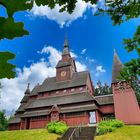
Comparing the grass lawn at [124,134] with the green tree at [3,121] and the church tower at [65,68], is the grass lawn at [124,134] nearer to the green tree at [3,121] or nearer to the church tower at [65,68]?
the church tower at [65,68]

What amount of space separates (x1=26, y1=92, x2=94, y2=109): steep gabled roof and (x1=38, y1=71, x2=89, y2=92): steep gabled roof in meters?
2.28

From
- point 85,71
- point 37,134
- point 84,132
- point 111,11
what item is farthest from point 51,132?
point 111,11

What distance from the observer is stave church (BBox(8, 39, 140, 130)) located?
116 ft

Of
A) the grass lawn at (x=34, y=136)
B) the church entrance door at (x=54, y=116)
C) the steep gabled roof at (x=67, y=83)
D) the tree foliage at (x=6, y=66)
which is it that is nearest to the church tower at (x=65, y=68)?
the steep gabled roof at (x=67, y=83)

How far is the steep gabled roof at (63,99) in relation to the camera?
37756mm

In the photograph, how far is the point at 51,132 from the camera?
30109mm

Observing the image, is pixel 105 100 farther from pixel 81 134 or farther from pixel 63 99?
pixel 81 134

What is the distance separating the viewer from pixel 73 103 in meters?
37.9

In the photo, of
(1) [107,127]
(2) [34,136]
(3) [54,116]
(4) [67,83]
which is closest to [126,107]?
(1) [107,127]

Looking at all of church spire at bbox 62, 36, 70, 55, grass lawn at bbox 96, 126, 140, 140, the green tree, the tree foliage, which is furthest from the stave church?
the tree foliage

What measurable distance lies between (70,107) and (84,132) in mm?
9192

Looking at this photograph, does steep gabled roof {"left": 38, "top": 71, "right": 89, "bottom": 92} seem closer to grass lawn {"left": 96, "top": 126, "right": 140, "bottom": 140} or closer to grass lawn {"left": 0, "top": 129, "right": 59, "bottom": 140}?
grass lawn {"left": 0, "top": 129, "right": 59, "bottom": 140}

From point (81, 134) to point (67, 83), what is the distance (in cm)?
1717

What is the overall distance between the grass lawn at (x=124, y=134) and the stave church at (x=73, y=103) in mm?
6130
